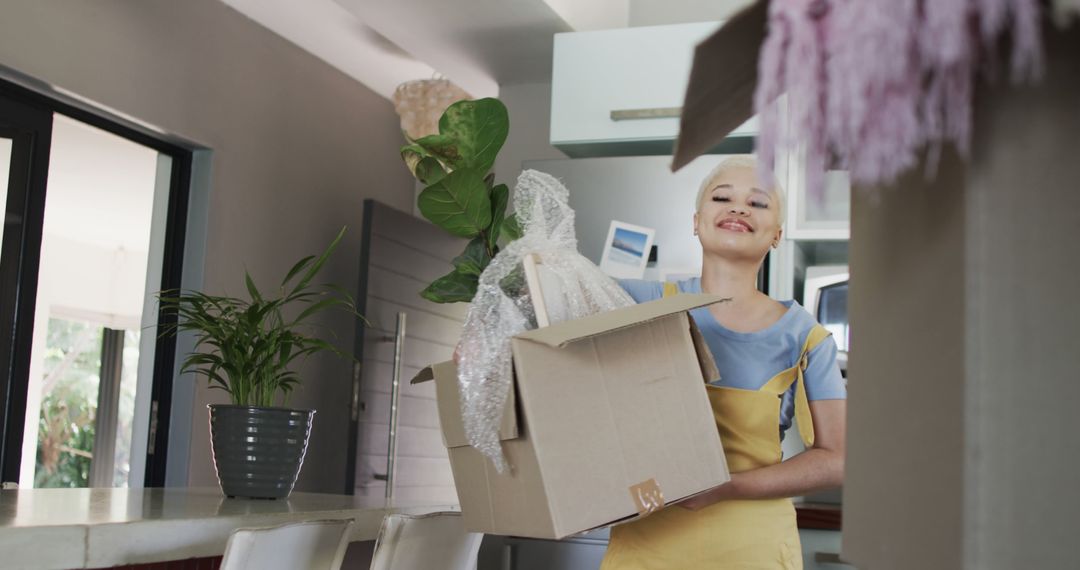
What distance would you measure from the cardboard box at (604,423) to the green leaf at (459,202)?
303 mm

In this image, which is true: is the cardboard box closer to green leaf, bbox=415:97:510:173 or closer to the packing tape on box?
the packing tape on box

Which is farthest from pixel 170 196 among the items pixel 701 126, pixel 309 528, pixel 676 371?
pixel 701 126

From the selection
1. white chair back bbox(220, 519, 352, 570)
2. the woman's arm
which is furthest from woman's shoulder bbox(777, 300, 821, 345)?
white chair back bbox(220, 519, 352, 570)

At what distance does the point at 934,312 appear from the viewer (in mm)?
635

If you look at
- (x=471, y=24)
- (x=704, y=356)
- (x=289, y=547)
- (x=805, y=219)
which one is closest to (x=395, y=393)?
(x=471, y=24)

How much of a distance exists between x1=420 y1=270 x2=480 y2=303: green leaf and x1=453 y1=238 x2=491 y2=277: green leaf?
0.5 inches

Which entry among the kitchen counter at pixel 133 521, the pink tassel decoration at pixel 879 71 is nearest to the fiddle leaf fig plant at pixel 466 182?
the kitchen counter at pixel 133 521

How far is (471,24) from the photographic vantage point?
12.1 feet

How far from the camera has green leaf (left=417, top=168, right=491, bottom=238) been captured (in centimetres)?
143

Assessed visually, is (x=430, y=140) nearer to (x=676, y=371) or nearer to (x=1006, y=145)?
(x=676, y=371)

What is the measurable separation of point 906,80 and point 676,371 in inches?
30.8

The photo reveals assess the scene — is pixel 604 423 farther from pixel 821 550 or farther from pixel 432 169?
pixel 821 550

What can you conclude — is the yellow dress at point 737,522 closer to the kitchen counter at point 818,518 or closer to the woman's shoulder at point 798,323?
the woman's shoulder at point 798,323

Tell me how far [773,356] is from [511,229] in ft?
1.38
